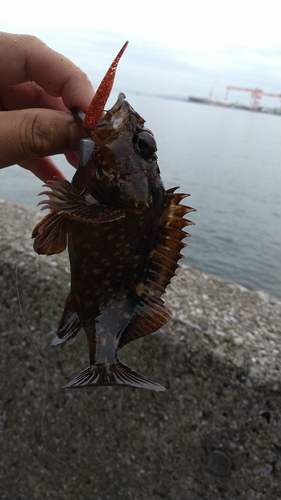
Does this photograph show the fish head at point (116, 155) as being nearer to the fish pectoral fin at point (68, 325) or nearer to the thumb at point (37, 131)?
the thumb at point (37, 131)

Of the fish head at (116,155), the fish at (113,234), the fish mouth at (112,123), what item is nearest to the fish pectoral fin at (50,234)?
the fish at (113,234)

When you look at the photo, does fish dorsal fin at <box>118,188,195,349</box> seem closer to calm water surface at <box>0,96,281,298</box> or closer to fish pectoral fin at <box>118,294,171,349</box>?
fish pectoral fin at <box>118,294,171,349</box>

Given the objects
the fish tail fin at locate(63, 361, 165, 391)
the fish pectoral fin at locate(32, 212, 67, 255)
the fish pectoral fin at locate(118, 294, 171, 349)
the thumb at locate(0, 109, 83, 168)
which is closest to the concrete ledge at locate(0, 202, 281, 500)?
the fish pectoral fin at locate(118, 294, 171, 349)

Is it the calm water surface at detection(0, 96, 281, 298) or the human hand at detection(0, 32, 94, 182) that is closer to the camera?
the human hand at detection(0, 32, 94, 182)

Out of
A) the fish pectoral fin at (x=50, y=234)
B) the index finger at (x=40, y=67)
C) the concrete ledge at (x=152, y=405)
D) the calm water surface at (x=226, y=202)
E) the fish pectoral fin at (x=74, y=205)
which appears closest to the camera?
the fish pectoral fin at (x=74, y=205)

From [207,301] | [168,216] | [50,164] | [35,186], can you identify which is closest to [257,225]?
[35,186]
